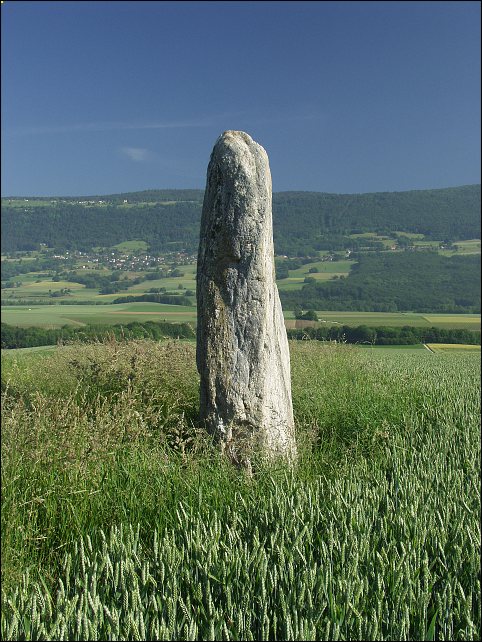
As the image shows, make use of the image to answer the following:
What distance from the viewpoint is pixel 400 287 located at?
33.8 meters

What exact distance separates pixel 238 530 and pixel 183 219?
3645cm

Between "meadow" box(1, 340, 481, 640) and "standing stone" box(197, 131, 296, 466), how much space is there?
36 cm

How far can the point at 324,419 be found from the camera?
278 inches

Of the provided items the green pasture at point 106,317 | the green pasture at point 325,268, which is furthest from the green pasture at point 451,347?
the green pasture at point 106,317

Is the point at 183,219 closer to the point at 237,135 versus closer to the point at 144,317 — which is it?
the point at 144,317

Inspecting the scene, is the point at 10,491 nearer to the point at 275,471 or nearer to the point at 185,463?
the point at 185,463

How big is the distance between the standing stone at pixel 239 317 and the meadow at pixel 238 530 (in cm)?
36

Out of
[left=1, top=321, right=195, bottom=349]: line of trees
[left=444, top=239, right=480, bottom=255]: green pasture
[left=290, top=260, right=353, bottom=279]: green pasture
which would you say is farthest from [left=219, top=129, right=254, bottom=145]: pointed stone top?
[left=444, top=239, right=480, bottom=255]: green pasture

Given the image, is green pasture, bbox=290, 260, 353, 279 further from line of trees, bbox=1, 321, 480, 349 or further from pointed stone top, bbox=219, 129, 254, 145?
pointed stone top, bbox=219, 129, 254, 145

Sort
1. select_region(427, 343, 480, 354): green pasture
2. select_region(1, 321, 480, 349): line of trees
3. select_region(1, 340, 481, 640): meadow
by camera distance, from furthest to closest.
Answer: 1. select_region(427, 343, 480, 354): green pasture
2. select_region(1, 321, 480, 349): line of trees
3. select_region(1, 340, 481, 640): meadow

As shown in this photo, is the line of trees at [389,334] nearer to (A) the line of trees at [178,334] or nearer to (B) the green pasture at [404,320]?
(A) the line of trees at [178,334]

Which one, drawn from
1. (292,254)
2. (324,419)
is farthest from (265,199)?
(292,254)

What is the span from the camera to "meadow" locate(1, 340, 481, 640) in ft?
8.89

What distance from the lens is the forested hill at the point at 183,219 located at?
122ft
